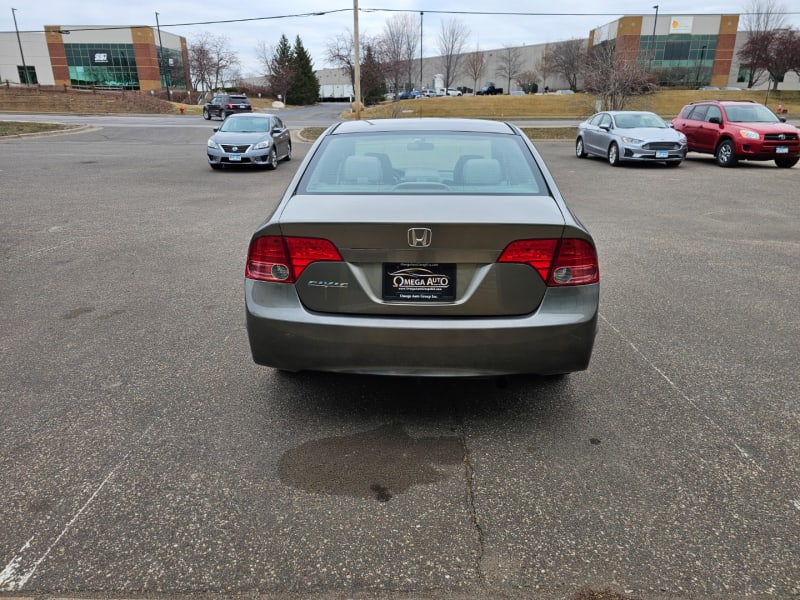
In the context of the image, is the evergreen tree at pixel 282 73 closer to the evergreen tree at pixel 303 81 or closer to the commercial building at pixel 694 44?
the evergreen tree at pixel 303 81

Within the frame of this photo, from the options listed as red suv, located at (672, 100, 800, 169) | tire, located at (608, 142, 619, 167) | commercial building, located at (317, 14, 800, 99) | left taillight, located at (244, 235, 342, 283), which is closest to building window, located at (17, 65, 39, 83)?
commercial building, located at (317, 14, 800, 99)

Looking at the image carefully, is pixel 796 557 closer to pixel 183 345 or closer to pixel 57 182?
pixel 183 345

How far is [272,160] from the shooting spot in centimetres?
1670

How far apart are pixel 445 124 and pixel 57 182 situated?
1223 cm

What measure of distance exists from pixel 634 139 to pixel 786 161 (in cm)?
432

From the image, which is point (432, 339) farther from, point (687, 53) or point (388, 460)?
point (687, 53)

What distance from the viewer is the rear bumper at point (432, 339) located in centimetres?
296

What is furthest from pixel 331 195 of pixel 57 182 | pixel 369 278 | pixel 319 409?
pixel 57 182

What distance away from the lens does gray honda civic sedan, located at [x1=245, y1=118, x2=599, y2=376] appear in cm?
295

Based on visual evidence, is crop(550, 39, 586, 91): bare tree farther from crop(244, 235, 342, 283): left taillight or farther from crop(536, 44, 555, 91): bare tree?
crop(244, 235, 342, 283): left taillight

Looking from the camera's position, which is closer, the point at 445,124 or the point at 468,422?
the point at 468,422

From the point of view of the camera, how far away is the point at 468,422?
3.40 metres

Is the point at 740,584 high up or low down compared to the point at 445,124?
down

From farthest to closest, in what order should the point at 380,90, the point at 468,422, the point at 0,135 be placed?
the point at 380,90, the point at 0,135, the point at 468,422
